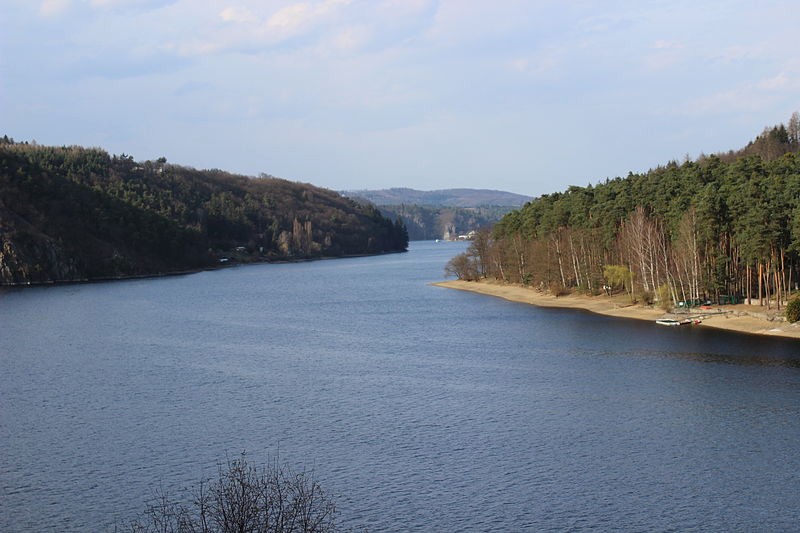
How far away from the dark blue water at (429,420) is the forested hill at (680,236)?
886 centimetres

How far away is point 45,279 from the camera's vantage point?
164375 millimetres

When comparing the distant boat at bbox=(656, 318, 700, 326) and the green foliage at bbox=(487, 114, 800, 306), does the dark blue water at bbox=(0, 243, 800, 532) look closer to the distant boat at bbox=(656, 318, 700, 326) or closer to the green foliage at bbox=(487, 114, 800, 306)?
the distant boat at bbox=(656, 318, 700, 326)

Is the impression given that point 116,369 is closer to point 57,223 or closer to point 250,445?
point 250,445

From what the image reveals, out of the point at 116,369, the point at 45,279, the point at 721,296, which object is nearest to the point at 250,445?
the point at 116,369

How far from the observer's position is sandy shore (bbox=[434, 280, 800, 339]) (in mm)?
70875

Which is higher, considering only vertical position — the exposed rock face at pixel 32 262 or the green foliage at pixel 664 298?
the exposed rock face at pixel 32 262

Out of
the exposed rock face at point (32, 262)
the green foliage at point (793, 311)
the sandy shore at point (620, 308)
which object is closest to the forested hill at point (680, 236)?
the sandy shore at point (620, 308)

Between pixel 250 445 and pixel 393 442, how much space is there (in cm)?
676

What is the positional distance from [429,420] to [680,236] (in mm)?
46185

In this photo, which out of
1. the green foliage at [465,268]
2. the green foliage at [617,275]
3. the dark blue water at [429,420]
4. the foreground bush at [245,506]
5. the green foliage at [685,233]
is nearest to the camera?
the foreground bush at [245,506]

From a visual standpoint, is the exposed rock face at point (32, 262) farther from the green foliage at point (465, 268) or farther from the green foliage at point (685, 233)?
the green foliage at point (685, 233)

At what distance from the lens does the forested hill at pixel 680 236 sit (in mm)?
74688

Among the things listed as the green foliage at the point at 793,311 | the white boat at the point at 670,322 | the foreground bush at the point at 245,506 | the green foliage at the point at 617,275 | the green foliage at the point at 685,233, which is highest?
the green foliage at the point at 685,233

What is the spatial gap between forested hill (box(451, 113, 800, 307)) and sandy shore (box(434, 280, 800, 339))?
5.69 feet
